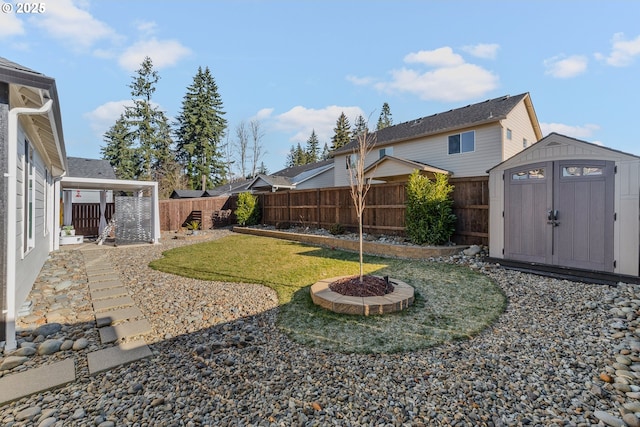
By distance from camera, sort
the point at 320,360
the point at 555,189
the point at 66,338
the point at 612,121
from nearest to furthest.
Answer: the point at 320,360 < the point at 66,338 < the point at 555,189 < the point at 612,121

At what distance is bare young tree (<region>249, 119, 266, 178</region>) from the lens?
1308 inches

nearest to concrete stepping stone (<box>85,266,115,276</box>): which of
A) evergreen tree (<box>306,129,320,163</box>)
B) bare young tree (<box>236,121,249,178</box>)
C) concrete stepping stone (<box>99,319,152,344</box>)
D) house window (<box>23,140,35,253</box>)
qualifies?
house window (<box>23,140,35,253</box>)

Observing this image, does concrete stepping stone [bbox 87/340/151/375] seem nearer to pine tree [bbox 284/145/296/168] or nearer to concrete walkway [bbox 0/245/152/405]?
concrete walkway [bbox 0/245/152/405]

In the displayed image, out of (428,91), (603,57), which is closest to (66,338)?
(603,57)

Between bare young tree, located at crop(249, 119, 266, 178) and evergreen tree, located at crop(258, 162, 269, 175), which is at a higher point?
bare young tree, located at crop(249, 119, 266, 178)

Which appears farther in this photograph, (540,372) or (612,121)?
(612,121)

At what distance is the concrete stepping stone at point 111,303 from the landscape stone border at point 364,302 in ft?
9.43

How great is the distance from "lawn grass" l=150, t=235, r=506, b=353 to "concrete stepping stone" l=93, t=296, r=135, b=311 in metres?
1.49

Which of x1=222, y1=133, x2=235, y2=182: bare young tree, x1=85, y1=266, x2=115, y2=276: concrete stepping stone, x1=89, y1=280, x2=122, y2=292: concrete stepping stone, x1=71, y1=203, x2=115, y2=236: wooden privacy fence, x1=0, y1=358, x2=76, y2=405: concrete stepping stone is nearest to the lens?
x1=0, y1=358, x2=76, y2=405: concrete stepping stone

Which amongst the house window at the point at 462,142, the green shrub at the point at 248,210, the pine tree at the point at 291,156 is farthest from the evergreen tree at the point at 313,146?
the house window at the point at 462,142

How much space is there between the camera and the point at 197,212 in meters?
16.0

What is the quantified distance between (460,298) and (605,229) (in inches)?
119

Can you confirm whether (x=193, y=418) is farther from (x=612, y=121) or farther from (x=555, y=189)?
(x=612, y=121)

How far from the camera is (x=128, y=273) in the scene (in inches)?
248
